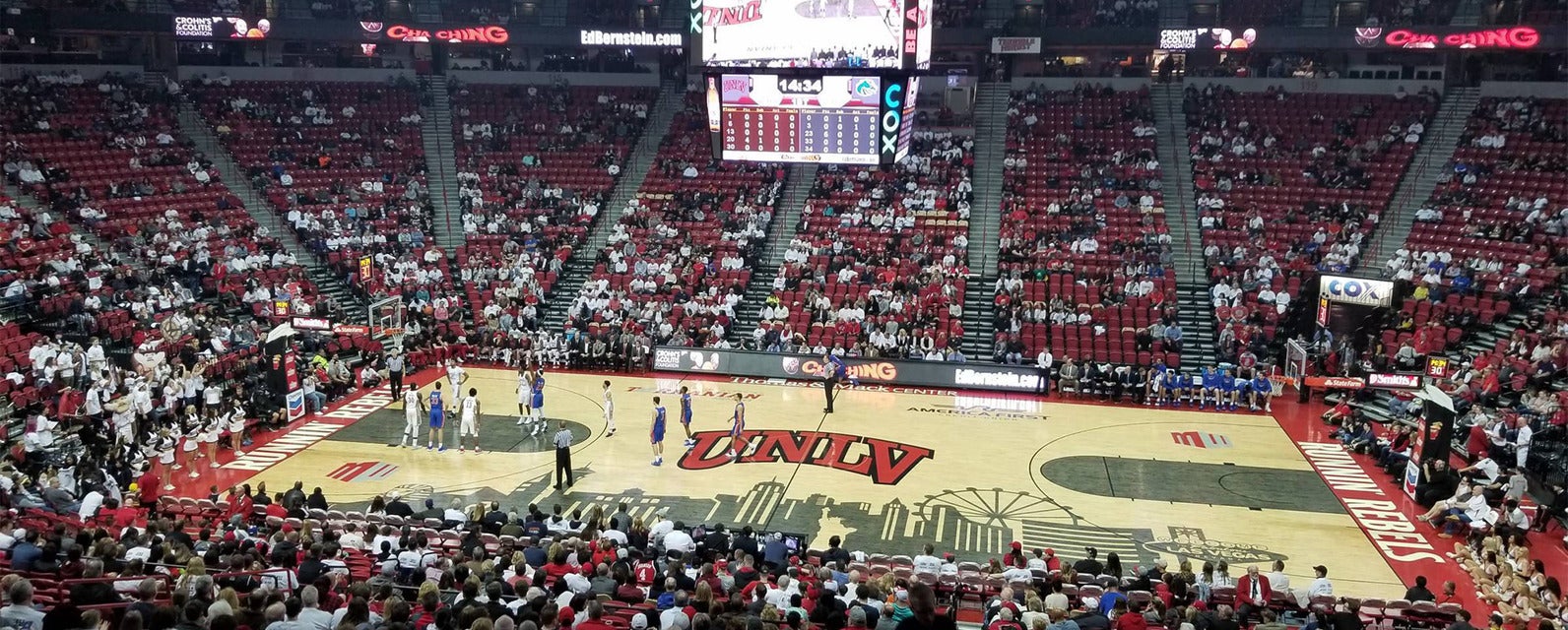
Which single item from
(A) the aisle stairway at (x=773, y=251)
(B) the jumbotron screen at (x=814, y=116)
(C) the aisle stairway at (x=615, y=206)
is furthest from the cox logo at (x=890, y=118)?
(C) the aisle stairway at (x=615, y=206)

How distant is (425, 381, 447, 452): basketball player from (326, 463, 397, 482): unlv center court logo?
1.32 meters

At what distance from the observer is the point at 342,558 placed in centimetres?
1335

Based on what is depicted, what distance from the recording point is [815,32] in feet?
78.4

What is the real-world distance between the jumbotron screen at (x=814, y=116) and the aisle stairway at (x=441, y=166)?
48.2 feet

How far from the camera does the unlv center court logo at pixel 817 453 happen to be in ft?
69.6

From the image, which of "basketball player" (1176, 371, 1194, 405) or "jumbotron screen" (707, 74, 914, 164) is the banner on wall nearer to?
"basketball player" (1176, 371, 1194, 405)

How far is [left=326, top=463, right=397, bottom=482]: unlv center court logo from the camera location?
20219mm

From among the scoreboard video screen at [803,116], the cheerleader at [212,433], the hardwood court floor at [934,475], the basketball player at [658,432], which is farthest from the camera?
the scoreboard video screen at [803,116]

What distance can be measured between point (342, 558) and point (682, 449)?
9457 mm

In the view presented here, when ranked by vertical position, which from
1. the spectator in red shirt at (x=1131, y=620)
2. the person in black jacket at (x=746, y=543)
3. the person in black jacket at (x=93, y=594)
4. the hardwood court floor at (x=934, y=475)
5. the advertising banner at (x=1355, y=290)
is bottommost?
the hardwood court floor at (x=934, y=475)

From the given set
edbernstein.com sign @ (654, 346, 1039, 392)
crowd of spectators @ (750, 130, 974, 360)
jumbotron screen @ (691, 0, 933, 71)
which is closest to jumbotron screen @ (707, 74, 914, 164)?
jumbotron screen @ (691, 0, 933, 71)

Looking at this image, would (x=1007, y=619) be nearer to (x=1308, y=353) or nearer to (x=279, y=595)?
(x=279, y=595)

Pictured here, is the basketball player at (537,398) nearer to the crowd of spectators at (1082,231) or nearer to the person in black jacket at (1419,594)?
the crowd of spectators at (1082,231)

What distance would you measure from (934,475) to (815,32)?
9839 millimetres
